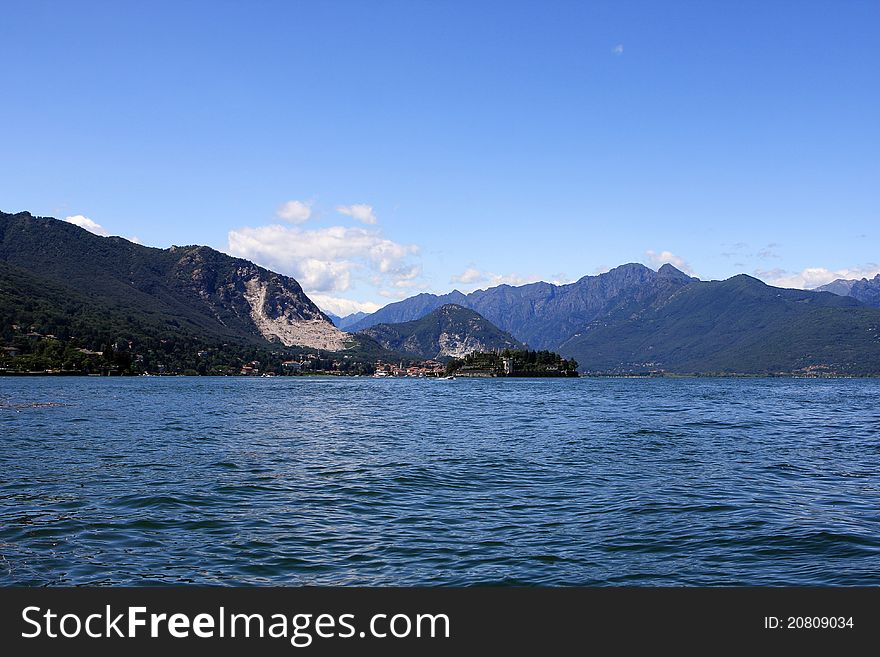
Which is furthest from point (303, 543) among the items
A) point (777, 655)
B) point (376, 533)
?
point (777, 655)

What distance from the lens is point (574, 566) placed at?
632 inches

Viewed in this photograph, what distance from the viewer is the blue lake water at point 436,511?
623 inches

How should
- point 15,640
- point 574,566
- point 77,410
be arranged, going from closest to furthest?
point 15,640 < point 574,566 < point 77,410

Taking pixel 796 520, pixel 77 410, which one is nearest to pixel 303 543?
pixel 796 520

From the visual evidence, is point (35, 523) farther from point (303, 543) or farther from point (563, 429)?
point (563, 429)

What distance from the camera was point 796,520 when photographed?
833 inches

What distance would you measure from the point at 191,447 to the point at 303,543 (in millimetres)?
25263

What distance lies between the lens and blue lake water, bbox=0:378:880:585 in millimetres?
15836

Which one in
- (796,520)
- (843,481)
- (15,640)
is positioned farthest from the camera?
(843,481)

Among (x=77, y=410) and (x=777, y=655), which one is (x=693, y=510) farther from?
(x=77, y=410)

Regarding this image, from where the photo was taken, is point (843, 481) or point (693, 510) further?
point (843, 481)

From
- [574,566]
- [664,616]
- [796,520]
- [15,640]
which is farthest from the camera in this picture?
[796,520]

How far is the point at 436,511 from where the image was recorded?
2258 centimetres

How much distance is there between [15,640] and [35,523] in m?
11.7
